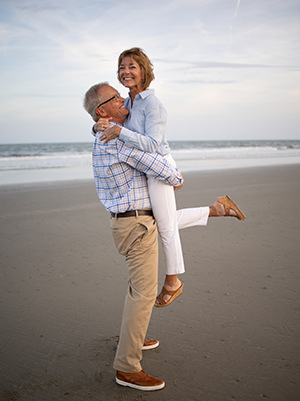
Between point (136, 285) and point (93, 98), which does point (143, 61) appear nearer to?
point (93, 98)

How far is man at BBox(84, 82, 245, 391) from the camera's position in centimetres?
228

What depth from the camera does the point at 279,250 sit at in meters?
5.12

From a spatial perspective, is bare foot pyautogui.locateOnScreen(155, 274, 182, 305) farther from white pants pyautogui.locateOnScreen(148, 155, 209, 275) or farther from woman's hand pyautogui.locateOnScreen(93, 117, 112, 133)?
woman's hand pyautogui.locateOnScreen(93, 117, 112, 133)

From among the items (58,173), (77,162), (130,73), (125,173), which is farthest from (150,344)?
(77,162)

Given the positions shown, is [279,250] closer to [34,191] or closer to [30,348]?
[30,348]

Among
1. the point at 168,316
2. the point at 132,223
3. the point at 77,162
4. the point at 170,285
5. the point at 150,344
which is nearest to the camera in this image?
the point at 132,223

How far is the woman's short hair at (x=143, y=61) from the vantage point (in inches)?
94.8

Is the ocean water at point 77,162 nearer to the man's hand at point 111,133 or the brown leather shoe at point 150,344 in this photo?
the brown leather shoe at point 150,344

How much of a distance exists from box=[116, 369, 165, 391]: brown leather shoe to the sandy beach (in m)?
0.05

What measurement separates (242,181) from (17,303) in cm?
1016

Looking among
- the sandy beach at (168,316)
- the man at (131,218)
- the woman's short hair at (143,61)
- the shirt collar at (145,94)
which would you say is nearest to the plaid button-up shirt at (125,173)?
the man at (131,218)

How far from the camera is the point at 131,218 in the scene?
236 cm

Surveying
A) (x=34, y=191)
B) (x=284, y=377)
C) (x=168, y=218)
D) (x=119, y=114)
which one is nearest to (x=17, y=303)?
(x=168, y=218)

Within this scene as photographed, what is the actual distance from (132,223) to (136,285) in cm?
43
